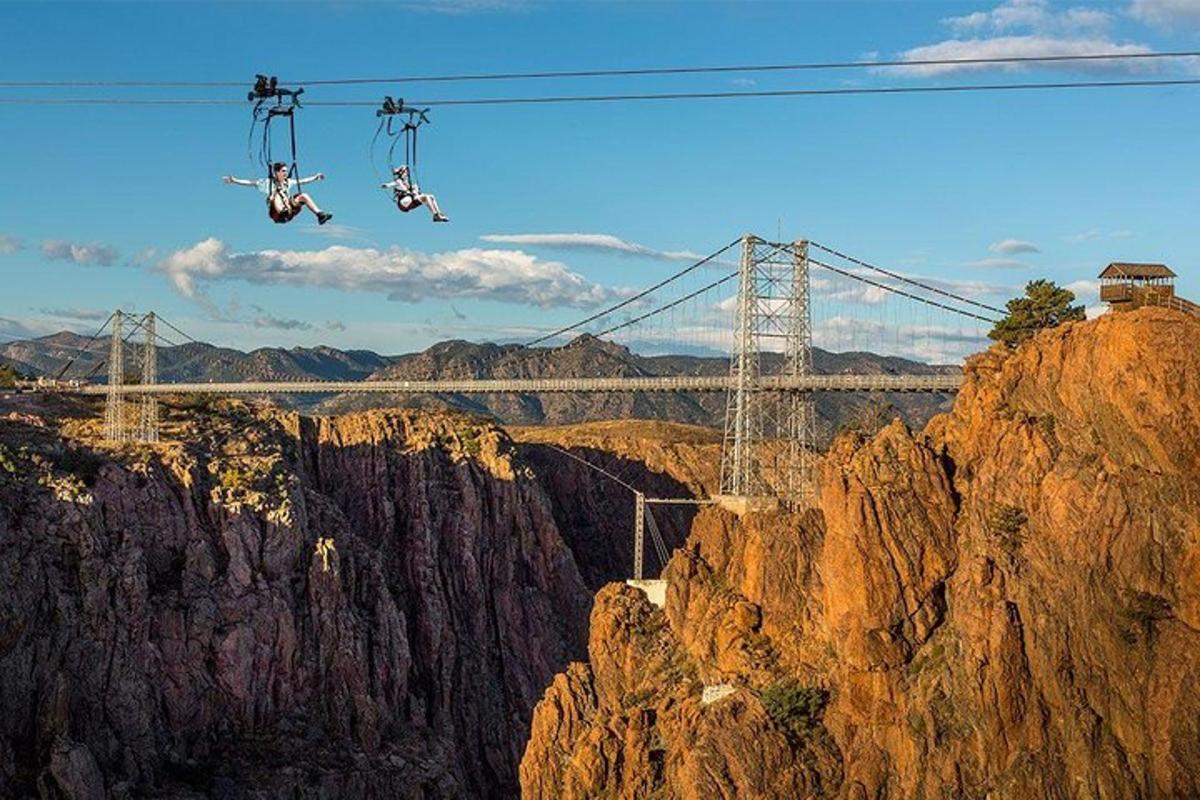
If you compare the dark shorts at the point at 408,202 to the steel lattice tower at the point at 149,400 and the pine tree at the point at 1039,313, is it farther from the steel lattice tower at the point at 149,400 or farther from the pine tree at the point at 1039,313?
the steel lattice tower at the point at 149,400

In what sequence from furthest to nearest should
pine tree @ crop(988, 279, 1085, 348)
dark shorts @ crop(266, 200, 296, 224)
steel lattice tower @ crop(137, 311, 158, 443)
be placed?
→ steel lattice tower @ crop(137, 311, 158, 443)
pine tree @ crop(988, 279, 1085, 348)
dark shorts @ crop(266, 200, 296, 224)

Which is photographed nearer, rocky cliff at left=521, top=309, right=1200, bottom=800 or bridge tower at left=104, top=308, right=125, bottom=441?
rocky cliff at left=521, top=309, right=1200, bottom=800

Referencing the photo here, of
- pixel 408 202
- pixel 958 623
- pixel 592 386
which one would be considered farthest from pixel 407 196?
pixel 592 386

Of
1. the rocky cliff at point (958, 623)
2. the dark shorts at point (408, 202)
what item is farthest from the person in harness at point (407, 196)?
the rocky cliff at point (958, 623)

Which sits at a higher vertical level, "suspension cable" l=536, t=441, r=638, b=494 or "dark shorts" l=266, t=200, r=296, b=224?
"dark shorts" l=266, t=200, r=296, b=224

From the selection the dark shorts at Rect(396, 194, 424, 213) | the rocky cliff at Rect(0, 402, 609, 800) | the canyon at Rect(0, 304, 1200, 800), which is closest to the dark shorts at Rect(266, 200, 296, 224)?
the dark shorts at Rect(396, 194, 424, 213)

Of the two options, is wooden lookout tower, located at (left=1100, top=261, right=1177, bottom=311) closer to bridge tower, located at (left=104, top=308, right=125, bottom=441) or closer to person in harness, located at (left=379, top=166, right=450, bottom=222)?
person in harness, located at (left=379, top=166, right=450, bottom=222)

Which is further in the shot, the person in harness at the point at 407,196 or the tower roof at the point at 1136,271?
the tower roof at the point at 1136,271
